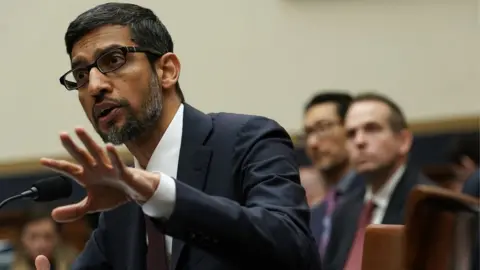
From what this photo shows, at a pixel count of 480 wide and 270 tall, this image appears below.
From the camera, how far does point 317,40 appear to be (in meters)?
5.02

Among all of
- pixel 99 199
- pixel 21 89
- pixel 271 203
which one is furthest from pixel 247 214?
pixel 21 89

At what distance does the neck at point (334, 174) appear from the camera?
425cm

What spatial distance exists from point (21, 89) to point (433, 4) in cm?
223

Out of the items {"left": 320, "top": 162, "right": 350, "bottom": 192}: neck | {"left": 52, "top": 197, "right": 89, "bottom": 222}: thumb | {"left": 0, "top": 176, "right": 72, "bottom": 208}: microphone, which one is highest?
{"left": 52, "top": 197, "right": 89, "bottom": 222}: thumb

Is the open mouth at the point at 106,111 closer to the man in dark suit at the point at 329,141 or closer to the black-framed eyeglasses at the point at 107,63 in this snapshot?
the black-framed eyeglasses at the point at 107,63

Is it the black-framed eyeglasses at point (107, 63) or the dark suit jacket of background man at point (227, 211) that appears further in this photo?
the black-framed eyeglasses at point (107, 63)

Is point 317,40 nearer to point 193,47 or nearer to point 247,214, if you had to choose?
point 193,47

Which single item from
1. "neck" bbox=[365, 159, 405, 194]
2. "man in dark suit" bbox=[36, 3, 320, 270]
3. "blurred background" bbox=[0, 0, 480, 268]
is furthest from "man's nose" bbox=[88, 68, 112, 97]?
"blurred background" bbox=[0, 0, 480, 268]

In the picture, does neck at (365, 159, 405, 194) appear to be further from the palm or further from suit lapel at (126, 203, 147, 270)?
the palm

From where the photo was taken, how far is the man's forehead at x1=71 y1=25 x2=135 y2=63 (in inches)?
75.7

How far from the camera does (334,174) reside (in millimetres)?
4270

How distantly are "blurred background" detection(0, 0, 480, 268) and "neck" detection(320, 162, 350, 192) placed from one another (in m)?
0.67

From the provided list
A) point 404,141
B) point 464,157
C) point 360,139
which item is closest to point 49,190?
point 360,139

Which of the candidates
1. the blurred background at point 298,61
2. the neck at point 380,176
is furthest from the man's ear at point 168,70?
the blurred background at point 298,61
